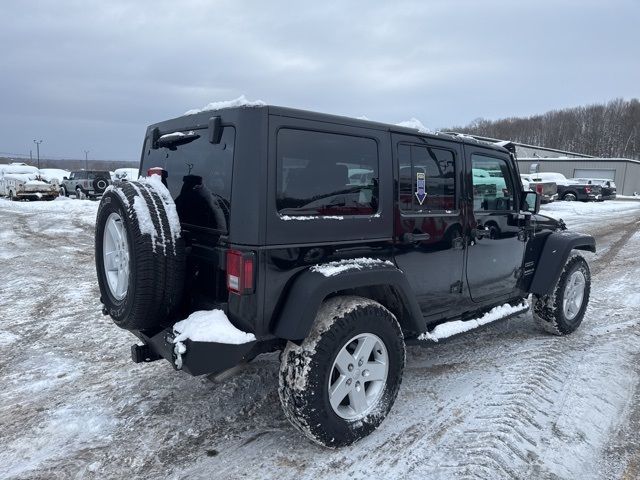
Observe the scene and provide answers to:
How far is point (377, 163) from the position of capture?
3113 mm

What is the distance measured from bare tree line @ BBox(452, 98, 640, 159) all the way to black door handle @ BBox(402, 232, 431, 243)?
8378 cm

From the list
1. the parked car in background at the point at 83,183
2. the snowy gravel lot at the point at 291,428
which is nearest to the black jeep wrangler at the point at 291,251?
the snowy gravel lot at the point at 291,428

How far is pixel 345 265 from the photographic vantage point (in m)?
2.80

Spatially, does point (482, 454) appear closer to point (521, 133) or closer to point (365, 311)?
point (365, 311)

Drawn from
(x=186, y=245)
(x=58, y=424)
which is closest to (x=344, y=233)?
(x=186, y=245)

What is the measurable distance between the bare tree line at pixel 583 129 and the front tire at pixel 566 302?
8184 centimetres

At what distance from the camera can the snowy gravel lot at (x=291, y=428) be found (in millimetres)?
2660

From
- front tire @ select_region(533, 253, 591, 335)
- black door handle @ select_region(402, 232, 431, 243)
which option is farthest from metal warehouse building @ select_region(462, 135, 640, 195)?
black door handle @ select_region(402, 232, 431, 243)

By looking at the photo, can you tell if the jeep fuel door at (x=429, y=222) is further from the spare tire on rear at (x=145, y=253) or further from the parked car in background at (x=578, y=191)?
the parked car in background at (x=578, y=191)

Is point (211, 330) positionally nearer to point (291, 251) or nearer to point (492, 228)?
point (291, 251)

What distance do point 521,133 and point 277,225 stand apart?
111305 millimetres

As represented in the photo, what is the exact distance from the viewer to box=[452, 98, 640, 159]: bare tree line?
86.4 m

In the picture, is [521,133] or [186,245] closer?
[186,245]

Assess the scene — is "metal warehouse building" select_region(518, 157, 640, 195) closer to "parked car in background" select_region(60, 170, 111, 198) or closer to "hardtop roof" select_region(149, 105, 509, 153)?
"parked car in background" select_region(60, 170, 111, 198)
